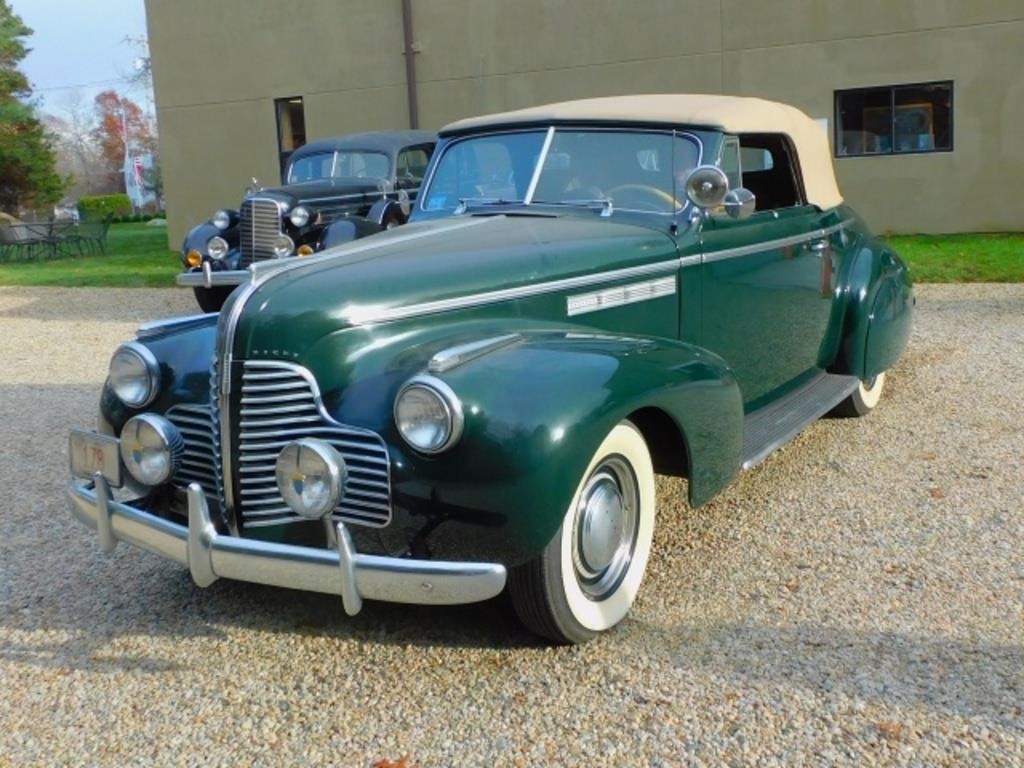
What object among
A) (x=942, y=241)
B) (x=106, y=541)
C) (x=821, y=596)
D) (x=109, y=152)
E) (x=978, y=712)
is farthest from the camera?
(x=109, y=152)

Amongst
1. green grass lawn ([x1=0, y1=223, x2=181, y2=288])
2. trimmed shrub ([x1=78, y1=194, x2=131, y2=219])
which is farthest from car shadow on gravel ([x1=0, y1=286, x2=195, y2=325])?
trimmed shrub ([x1=78, y1=194, x2=131, y2=219])

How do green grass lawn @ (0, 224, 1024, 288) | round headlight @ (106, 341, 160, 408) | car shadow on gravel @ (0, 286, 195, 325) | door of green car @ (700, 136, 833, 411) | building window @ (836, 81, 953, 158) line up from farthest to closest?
1. building window @ (836, 81, 953, 158)
2. car shadow on gravel @ (0, 286, 195, 325)
3. green grass lawn @ (0, 224, 1024, 288)
4. door of green car @ (700, 136, 833, 411)
5. round headlight @ (106, 341, 160, 408)

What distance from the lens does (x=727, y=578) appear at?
407cm

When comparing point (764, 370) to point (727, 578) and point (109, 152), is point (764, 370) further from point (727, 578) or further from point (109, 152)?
point (109, 152)

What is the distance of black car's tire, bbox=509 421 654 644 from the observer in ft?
10.8

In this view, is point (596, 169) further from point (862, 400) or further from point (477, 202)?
point (862, 400)

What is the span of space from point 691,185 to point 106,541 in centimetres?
267

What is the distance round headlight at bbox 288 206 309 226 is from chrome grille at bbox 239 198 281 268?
14cm

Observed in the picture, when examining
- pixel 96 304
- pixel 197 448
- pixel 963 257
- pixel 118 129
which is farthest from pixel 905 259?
pixel 118 129

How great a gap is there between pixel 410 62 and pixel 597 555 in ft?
49.3

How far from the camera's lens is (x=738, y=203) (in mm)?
4543

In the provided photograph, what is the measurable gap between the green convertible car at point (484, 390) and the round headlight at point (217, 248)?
21.1 ft

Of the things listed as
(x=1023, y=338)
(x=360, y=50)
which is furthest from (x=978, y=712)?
(x=360, y=50)

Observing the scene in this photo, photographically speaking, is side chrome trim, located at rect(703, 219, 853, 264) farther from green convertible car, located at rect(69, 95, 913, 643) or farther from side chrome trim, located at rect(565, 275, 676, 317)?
side chrome trim, located at rect(565, 275, 676, 317)
